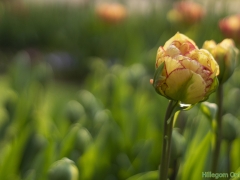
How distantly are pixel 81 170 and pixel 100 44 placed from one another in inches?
69.2

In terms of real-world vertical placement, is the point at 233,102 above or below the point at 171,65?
below

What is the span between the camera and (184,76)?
0.45 metres

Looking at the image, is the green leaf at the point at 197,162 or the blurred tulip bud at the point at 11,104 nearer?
the green leaf at the point at 197,162

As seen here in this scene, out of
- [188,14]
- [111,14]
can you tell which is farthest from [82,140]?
[111,14]

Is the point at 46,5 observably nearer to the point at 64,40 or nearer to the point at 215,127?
the point at 64,40

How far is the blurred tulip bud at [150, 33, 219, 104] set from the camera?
45 centimetres

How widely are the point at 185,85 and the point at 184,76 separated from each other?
1cm

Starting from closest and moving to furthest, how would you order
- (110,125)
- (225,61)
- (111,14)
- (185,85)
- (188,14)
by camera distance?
(185,85) < (225,61) < (110,125) < (188,14) < (111,14)

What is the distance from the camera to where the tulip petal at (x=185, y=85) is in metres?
0.45

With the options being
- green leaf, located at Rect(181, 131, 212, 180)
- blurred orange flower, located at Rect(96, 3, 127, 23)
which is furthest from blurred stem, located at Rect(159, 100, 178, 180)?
blurred orange flower, located at Rect(96, 3, 127, 23)

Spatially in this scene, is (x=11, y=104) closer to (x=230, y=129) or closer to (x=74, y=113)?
(x=74, y=113)

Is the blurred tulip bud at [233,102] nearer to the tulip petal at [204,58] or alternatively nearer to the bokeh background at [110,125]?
the bokeh background at [110,125]

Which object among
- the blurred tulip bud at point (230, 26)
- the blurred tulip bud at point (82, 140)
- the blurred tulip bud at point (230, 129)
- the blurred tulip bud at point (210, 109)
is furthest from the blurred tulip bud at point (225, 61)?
the blurred tulip bud at point (230, 26)

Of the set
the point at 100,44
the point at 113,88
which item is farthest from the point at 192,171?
the point at 100,44
